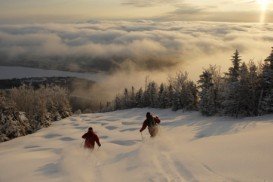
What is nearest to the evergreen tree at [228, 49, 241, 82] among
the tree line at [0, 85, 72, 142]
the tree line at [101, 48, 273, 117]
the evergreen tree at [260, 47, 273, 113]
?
the tree line at [101, 48, 273, 117]

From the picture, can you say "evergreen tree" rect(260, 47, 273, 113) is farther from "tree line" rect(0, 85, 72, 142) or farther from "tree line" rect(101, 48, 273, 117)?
"tree line" rect(0, 85, 72, 142)

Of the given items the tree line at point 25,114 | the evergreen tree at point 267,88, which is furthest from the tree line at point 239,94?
the tree line at point 25,114

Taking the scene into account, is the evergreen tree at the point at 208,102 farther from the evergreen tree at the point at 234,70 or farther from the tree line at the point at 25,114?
Answer: the tree line at the point at 25,114

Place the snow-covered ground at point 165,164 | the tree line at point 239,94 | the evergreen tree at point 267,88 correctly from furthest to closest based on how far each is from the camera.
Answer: the tree line at point 239,94, the evergreen tree at point 267,88, the snow-covered ground at point 165,164

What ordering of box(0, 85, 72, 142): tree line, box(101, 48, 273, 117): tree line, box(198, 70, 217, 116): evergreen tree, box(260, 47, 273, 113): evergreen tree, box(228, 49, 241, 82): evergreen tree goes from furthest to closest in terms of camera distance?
box(0, 85, 72, 142): tree line → box(228, 49, 241, 82): evergreen tree → box(198, 70, 217, 116): evergreen tree → box(101, 48, 273, 117): tree line → box(260, 47, 273, 113): evergreen tree

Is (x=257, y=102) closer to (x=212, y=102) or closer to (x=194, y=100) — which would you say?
(x=212, y=102)

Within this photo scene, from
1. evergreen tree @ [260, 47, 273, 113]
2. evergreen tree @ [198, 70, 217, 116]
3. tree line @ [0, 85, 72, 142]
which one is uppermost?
evergreen tree @ [260, 47, 273, 113]

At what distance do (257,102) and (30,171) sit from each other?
96.1 ft

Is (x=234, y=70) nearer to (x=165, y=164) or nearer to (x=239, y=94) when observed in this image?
(x=239, y=94)

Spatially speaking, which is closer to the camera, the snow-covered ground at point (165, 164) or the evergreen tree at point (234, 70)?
the snow-covered ground at point (165, 164)

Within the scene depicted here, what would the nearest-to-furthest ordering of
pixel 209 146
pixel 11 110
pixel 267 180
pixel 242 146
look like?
pixel 267 180
pixel 242 146
pixel 209 146
pixel 11 110

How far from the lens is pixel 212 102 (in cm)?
4566

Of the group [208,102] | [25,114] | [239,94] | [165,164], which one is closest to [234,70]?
[208,102]

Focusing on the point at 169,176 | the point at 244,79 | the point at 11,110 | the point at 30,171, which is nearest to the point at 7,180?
the point at 30,171
